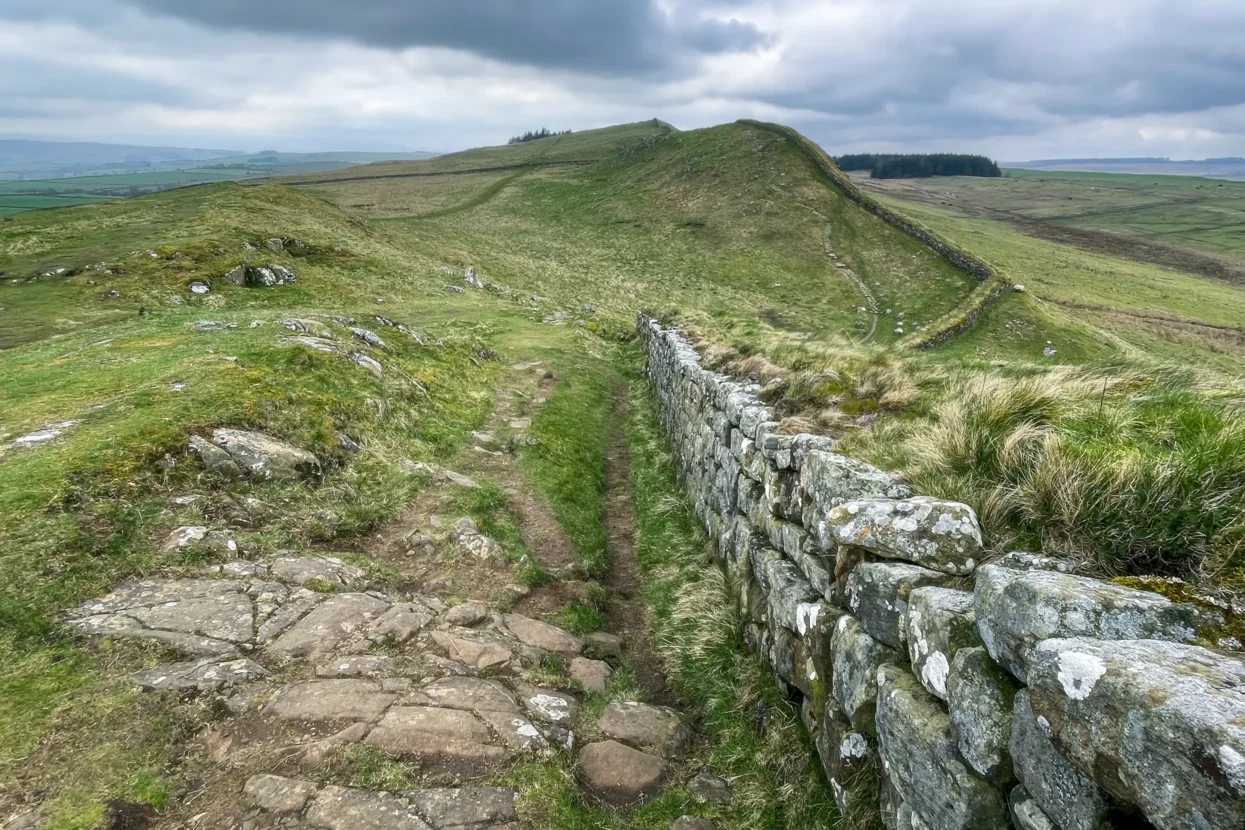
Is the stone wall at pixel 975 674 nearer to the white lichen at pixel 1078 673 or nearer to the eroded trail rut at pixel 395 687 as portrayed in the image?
the white lichen at pixel 1078 673

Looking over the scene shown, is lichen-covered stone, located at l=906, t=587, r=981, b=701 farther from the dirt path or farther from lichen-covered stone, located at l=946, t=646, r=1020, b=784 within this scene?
the dirt path

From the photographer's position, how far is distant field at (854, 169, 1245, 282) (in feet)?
288

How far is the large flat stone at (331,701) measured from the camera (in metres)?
6.31

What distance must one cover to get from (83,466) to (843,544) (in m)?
11.0

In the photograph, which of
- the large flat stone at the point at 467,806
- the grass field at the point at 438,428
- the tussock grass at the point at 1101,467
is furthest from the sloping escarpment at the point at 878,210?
the large flat stone at the point at 467,806

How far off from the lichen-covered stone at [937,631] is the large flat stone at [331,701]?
5324mm

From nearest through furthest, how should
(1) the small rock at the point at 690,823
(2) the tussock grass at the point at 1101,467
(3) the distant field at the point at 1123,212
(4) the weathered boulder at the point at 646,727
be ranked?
(2) the tussock grass at the point at 1101,467 < (1) the small rock at the point at 690,823 < (4) the weathered boulder at the point at 646,727 < (3) the distant field at the point at 1123,212

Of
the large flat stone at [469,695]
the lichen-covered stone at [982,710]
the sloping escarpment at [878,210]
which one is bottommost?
the large flat stone at [469,695]

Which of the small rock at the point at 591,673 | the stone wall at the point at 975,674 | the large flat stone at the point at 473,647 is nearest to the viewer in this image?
the stone wall at the point at 975,674

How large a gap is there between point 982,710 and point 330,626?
7.23m

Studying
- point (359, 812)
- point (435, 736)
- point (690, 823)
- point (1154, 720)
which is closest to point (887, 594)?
point (1154, 720)

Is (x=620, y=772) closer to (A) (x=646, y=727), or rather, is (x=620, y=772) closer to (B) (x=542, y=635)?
(A) (x=646, y=727)

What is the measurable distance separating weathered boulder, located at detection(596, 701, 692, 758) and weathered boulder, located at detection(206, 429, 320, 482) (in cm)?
750

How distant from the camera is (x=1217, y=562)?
3.90 metres
